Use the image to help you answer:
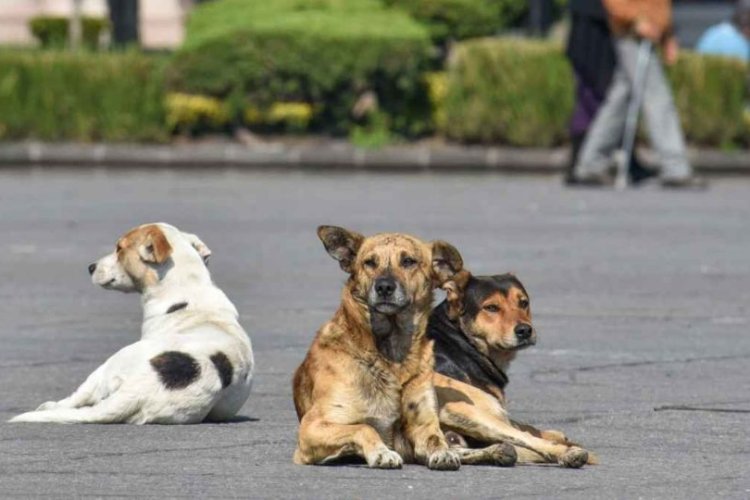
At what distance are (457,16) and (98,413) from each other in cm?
1910

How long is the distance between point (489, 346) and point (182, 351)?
1.15 metres

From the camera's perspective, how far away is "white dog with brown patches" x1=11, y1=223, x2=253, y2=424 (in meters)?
7.73

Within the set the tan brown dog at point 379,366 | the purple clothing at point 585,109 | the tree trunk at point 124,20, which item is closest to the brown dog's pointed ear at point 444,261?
the tan brown dog at point 379,366

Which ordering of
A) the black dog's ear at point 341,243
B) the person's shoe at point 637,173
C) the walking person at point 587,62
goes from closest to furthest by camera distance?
the black dog's ear at point 341,243
the walking person at point 587,62
the person's shoe at point 637,173

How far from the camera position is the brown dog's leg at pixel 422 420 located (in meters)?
7.00

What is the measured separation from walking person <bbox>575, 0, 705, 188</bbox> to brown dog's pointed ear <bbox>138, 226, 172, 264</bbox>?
11679 mm

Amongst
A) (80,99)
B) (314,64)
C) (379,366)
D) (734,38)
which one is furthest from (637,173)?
(379,366)

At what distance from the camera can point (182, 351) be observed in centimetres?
771

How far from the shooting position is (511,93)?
22969mm

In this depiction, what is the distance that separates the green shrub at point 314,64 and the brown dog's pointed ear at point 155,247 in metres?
14.8

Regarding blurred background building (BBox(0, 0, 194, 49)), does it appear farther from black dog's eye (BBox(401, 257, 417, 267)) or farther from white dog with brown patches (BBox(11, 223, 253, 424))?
black dog's eye (BBox(401, 257, 417, 267))

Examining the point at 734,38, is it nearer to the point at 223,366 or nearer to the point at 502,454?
the point at 223,366

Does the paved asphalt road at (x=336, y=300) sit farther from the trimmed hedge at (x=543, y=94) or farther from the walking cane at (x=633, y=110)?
the trimmed hedge at (x=543, y=94)

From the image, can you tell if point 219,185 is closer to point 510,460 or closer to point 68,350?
point 68,350
